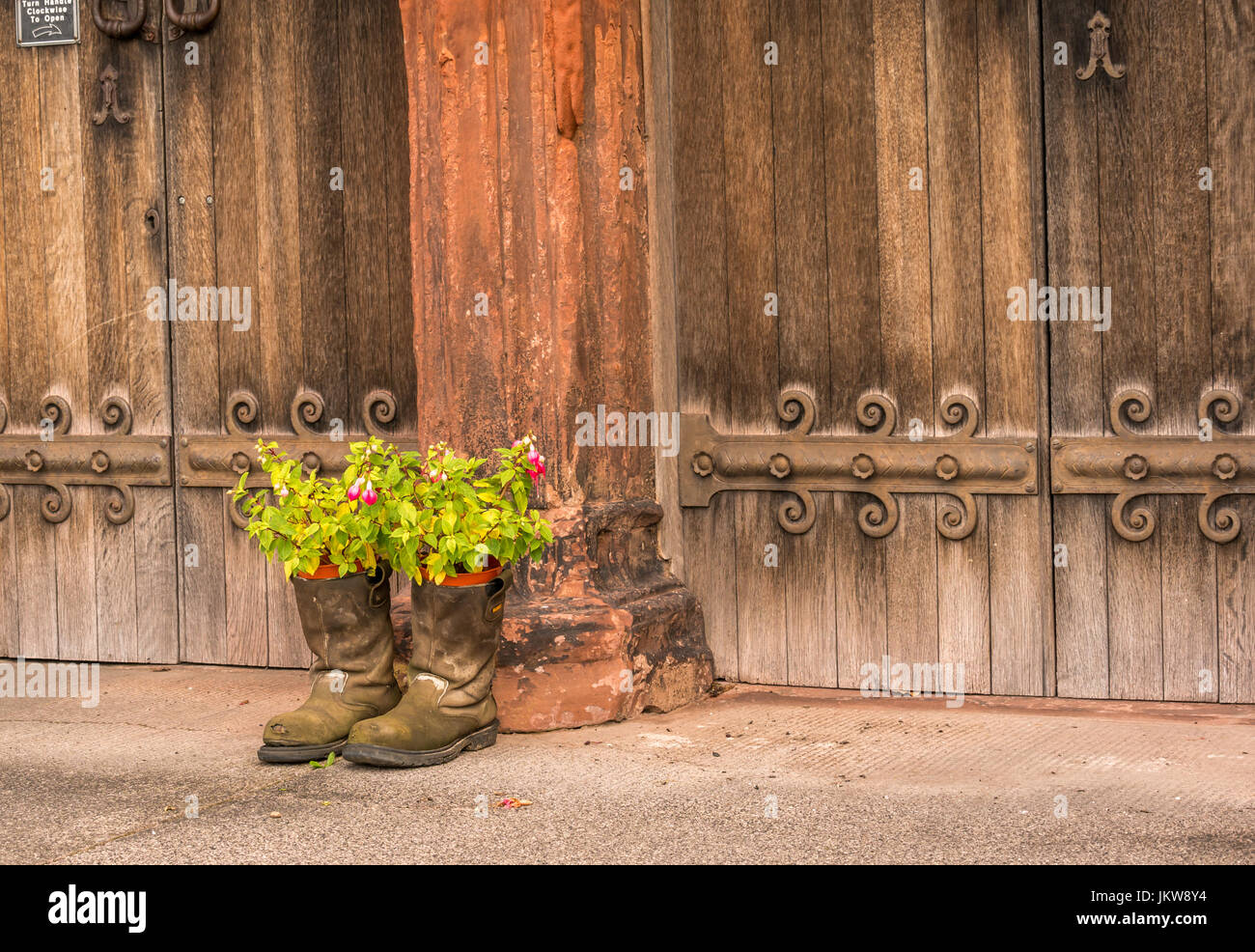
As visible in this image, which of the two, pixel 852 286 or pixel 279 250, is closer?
pixel 852 286

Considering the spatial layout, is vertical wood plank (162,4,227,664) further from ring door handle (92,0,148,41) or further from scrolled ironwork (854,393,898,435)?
scrolled ironwork (854,393,898,435)

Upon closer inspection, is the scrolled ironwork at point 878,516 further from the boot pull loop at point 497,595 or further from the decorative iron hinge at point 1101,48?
the decorative iron hinge at point 1101,48

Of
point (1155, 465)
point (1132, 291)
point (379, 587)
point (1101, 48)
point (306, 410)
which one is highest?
point (1101, 48)

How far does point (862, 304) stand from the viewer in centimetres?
441

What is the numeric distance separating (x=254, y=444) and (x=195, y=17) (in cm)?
144

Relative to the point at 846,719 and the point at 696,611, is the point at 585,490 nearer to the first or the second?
the point at 696,611

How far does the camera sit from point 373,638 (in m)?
3.97

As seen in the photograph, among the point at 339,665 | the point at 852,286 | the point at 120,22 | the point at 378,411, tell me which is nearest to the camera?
the point at 339,665

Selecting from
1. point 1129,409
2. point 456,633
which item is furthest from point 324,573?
point 1129,409

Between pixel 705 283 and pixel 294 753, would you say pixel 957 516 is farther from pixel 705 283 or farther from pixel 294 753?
pixel 294 753

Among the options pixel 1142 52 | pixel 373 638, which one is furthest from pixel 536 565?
pixel 1142 52

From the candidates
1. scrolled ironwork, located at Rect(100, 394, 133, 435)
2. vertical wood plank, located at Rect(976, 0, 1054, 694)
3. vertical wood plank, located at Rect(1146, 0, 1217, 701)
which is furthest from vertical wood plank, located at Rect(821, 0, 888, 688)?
scrolled ironwork, located at Rect(100, 394, 133, 435)

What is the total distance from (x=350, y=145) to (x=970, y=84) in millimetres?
1972

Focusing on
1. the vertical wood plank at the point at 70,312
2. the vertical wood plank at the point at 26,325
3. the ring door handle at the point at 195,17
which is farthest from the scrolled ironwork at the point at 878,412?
the vertical wood plank at the point at 26,325
